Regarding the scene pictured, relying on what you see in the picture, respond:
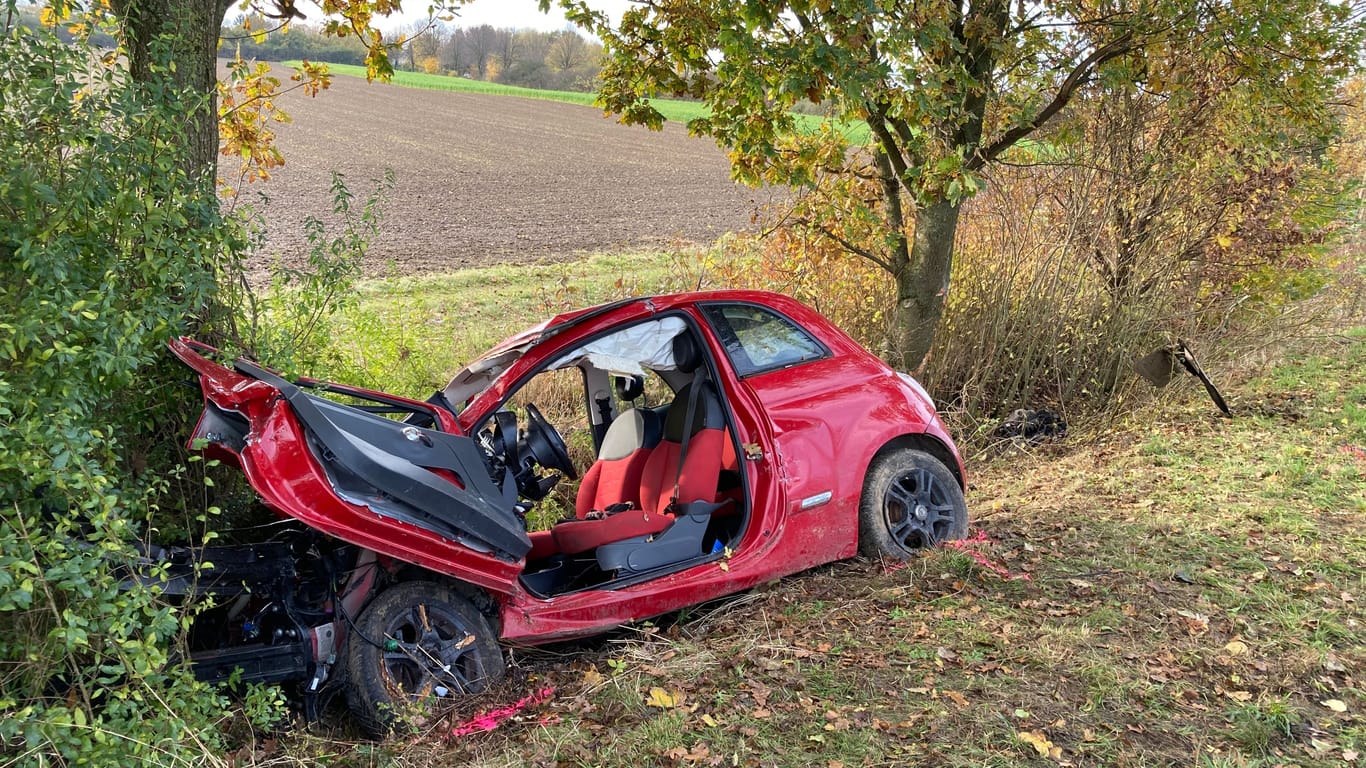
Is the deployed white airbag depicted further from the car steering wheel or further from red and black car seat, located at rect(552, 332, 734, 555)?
the car steering wheel

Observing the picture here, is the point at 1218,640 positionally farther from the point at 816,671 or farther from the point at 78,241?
the point at 78,241

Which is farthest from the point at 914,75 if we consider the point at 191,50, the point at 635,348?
the point at 191,50

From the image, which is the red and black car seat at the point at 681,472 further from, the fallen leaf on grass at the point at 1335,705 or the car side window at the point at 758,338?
the fallen leaf on grass at the point at 1335,705

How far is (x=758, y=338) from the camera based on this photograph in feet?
18.6

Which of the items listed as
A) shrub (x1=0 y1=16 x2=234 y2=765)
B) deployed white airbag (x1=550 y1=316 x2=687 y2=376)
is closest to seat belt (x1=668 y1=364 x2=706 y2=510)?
deployed white airbag (x1=550 y1=316 x2=687 y2=376)

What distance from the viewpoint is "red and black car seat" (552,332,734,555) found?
538 centimetres

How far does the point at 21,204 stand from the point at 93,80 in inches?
27.8

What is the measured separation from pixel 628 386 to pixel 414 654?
231cm

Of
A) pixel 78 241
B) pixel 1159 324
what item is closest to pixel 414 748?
pixel 78 241

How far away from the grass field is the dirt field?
A: 6.42 metres

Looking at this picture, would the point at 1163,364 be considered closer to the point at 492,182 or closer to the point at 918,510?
the point at 918,510

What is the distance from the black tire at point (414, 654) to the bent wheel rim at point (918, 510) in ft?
8.09

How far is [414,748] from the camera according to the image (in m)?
4.05

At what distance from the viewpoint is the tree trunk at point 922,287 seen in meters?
9.62
